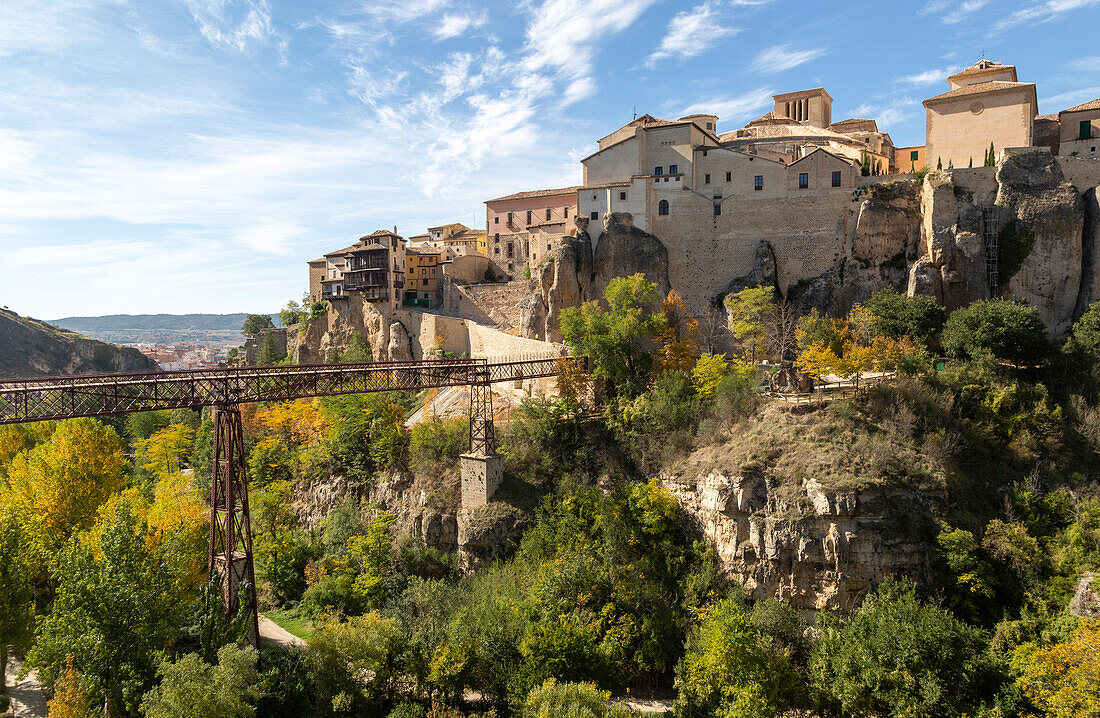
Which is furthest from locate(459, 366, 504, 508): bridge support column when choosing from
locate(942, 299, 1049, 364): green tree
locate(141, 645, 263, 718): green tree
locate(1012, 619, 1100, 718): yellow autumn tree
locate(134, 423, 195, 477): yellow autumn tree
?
locate(134, 423, 195, 477): yellow autumn tree

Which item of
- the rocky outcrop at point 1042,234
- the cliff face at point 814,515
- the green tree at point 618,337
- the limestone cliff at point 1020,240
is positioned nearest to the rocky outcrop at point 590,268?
the green tree at point 618,337

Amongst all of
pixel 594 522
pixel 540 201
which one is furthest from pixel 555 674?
pixel 540 201

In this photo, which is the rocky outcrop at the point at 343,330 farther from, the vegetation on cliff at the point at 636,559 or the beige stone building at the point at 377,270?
the vegetation on cliff at the point at 636,559

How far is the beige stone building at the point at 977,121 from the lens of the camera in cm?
3594

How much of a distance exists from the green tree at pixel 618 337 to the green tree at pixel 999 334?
14.0 metres

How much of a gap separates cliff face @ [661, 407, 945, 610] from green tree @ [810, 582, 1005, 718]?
2.21 meters

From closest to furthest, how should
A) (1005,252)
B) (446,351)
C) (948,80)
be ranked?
(1005,252) → (948,80) → (446,351)

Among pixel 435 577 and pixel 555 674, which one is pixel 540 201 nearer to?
pixel 435 577

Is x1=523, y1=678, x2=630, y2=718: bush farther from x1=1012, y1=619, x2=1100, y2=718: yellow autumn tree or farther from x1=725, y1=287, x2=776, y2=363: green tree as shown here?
→ x1=725, y1=287, x2=776, y2=363: green tree

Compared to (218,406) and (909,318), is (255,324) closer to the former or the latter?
(218,406)

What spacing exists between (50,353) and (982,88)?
110537 millimetres

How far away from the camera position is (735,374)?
3108 cm

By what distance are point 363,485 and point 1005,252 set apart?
36.5 meters

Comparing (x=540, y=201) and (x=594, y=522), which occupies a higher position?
(x=540, y=201)
